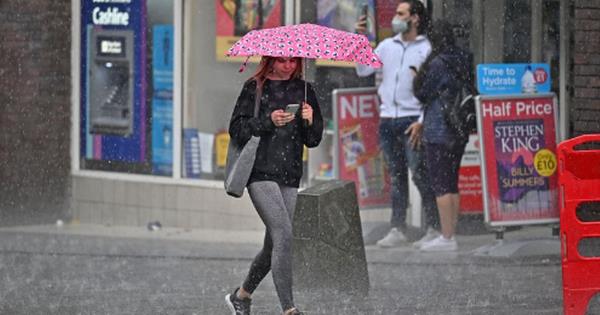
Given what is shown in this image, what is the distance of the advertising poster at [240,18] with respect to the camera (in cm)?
1577

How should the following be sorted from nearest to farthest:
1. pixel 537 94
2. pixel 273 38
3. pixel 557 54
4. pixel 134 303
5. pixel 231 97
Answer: pixel 273 38 < pixel 134 303 < pixel 537 94 < pixel 557 54 < pixel 231 97

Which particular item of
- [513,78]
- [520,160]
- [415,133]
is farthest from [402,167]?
[513,78]

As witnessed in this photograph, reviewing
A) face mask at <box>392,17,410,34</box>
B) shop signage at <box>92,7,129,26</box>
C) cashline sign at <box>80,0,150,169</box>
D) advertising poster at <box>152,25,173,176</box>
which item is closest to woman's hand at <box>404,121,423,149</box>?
face mask at <box>392,17,410,34</box>

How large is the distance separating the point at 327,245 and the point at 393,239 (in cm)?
324

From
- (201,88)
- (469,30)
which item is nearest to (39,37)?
(201,88)

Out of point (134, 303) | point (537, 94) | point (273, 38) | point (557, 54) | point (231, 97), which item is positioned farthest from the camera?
point (231, 97)

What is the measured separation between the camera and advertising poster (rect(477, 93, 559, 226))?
1382cm

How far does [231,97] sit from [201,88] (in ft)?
1.17

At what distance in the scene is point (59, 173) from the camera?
17.2 m

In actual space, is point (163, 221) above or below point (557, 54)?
below

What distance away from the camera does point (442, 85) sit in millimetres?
13953

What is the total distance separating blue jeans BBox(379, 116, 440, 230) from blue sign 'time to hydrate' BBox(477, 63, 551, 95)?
2.71 feet

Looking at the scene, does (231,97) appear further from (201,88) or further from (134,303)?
(134,303)

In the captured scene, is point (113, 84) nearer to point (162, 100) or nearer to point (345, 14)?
point (162, 100)
